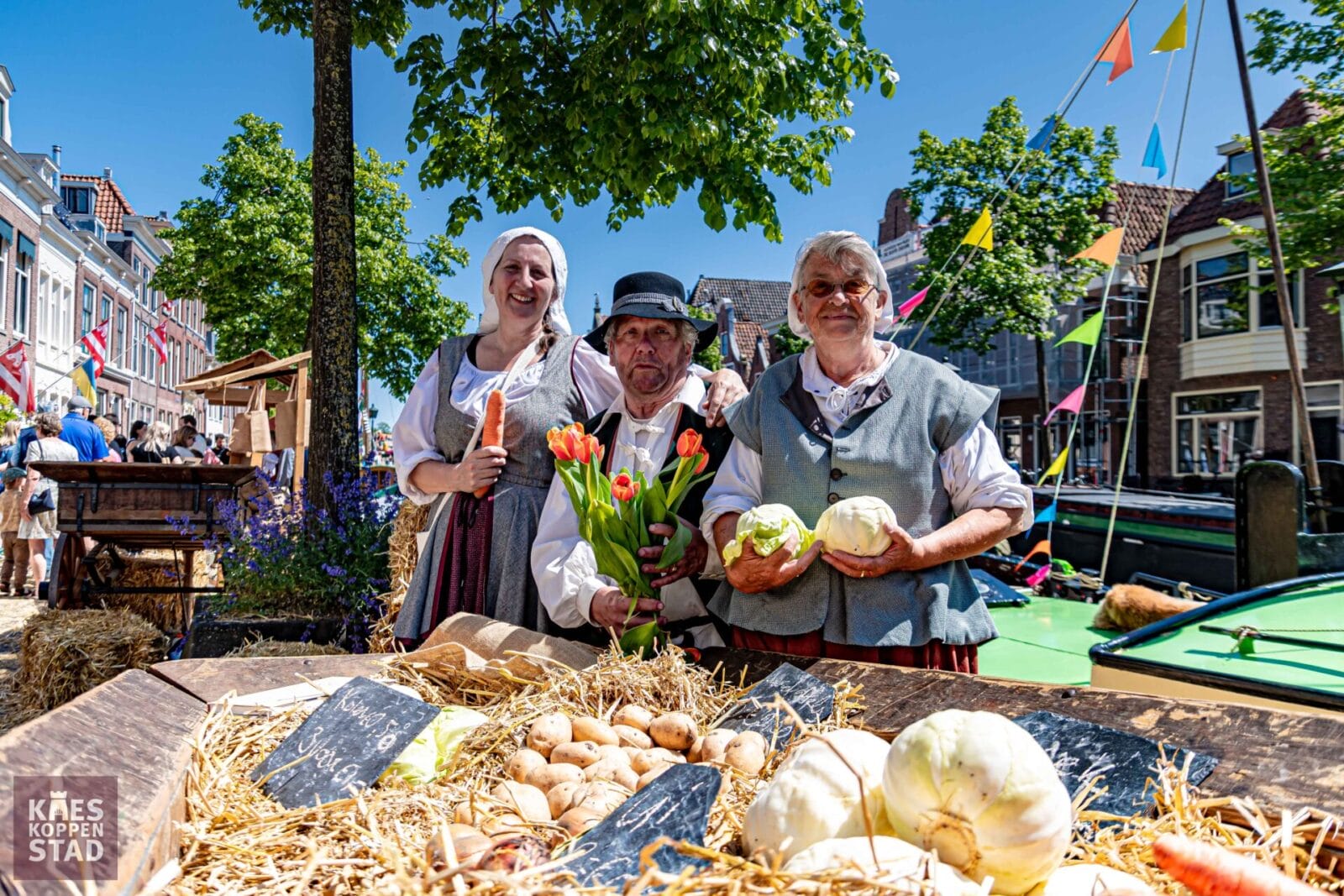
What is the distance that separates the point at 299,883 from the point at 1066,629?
459 centimetres

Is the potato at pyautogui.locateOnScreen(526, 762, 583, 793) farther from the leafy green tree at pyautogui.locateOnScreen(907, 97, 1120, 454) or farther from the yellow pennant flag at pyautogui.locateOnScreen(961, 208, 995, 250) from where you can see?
the leafy green tree at pyautogui.locateOnScreen(907, 97, 1120, 454)

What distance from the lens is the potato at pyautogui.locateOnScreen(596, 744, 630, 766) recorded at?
4.49 ft

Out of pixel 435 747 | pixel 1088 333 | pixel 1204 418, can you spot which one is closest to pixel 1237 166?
pixel 1204 418

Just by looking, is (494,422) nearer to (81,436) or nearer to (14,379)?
(81,436)

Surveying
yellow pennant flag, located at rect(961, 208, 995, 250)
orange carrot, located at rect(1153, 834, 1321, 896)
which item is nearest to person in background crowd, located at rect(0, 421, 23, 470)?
yellow pennant flag, located at rect(961, 208, 995, 250)

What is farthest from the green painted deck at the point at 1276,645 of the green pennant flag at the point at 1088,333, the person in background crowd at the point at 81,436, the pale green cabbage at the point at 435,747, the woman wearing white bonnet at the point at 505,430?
the person in background crowd at the point at 81,436

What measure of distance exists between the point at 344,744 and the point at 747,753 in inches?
25.9

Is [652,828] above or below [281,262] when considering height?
below

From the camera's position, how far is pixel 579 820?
3.80ft

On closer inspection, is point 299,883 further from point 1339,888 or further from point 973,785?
point 1339,888

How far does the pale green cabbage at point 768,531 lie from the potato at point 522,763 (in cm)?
62

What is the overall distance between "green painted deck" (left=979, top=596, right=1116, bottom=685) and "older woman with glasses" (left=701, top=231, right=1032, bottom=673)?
5.80 ft

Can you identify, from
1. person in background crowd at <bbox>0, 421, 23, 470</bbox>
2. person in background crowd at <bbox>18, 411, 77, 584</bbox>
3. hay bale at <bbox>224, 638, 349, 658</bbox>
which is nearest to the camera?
hay bale at <bbox>224, 638, 349, 658</bbox>

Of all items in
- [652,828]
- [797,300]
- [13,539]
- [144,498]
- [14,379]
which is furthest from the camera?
[14,379]
